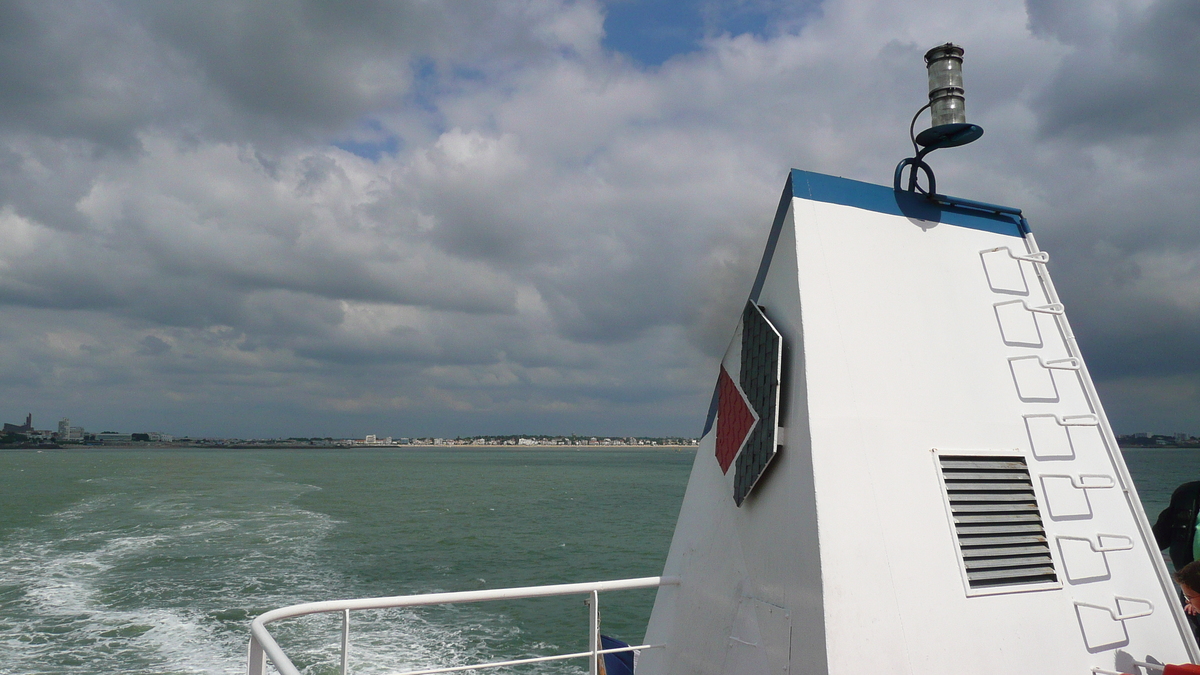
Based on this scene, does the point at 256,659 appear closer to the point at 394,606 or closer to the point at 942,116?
the point at 394,606

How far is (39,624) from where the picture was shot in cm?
1596

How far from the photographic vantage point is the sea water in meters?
14.6

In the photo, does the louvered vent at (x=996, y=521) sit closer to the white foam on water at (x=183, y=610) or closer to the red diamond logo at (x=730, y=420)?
the red diamond logo at (x=730, y=420)

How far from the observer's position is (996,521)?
3510mm

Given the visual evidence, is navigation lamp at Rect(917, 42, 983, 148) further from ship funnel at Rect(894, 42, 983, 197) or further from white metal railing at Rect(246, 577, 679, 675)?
white metal railing at Rect(246, 577, 679, 675)

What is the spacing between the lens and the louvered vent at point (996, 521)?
340cm

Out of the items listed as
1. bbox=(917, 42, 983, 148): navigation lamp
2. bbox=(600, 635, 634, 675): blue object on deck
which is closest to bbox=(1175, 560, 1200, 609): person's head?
bbox=(917, 42, 983, 148): navigation lamp

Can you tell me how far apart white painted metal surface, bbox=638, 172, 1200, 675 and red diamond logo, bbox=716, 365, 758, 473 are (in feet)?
0.63

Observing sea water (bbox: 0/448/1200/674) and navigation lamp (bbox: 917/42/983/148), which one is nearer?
navigation lamp (bbox: 917/42/983/148)

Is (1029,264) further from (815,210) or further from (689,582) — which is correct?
(689,582)

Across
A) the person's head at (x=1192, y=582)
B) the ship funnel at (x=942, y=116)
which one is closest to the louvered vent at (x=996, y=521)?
the person's head at (x=1192, y=582)

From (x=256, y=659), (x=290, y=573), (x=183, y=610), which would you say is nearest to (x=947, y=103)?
(x=256, y=659)

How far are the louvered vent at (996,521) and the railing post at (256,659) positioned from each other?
10.4 ft

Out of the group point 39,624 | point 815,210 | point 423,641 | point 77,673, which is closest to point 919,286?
point 815,210
